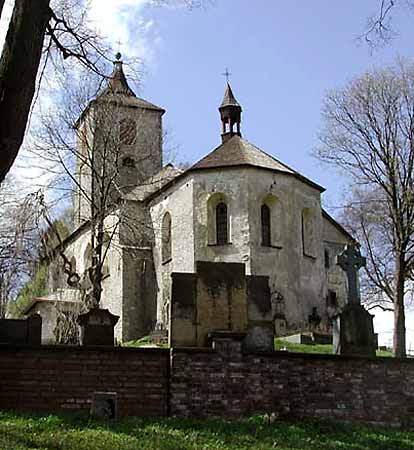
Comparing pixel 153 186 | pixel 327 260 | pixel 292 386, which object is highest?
pixel 153 186

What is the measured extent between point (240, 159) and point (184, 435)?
26667 millimetres

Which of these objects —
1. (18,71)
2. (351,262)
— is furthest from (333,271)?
(18,71)

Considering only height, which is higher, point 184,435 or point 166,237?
point 166,237

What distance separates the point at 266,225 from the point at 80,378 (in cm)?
2452

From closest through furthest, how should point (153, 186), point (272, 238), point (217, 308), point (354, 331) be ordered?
point (217, 308) → point (354, 331) → point (272, 238) → point (153, 186)

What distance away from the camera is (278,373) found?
1206cm

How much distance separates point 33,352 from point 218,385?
2709mm

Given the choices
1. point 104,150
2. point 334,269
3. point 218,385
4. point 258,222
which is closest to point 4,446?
point 218,385

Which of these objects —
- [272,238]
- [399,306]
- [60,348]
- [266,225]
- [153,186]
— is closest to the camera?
[60,348]

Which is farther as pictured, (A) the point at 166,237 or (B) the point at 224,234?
(A) the point at 166,237

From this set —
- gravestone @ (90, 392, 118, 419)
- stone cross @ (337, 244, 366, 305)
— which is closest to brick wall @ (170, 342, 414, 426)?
gravestone @ (90, 392, 118, 419)

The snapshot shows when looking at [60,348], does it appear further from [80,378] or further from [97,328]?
[97,328]

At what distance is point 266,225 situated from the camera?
35.5 m

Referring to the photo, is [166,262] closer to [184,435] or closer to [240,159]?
[240,159]
